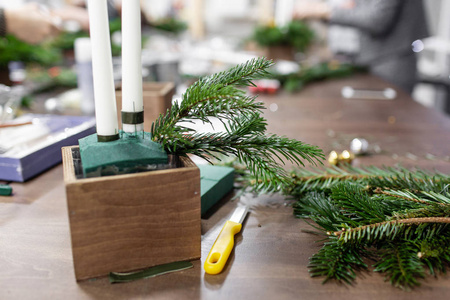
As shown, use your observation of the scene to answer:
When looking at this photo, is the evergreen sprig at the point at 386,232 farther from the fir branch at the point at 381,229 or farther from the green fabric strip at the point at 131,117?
the green fabric strip at the point at 131,117

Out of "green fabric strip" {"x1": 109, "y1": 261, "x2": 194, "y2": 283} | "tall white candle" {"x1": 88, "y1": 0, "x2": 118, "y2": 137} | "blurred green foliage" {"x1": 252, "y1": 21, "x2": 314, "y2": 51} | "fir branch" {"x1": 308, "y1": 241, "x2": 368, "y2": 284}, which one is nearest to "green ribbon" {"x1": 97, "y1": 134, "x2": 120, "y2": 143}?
"tall white candle" {"x1": 88, "y1": 0, "x2": 118, "y2": 137}

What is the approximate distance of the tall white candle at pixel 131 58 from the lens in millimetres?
388

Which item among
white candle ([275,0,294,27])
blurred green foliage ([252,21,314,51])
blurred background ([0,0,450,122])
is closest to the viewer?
blurred background ([0,0,450,122])

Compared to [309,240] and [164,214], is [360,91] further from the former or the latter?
[164,214]

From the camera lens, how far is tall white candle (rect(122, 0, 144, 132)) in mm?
388

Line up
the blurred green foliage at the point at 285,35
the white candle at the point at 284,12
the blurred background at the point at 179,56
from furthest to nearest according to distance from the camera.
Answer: the white candle at the point at 284,12
the blurred green foliage at the point at 285,35
the blurred background at the point at 179,56

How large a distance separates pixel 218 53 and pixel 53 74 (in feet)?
3.27

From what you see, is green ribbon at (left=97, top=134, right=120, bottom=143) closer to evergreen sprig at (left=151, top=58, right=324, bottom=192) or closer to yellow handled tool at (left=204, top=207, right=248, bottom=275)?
evergreen sprig at (left=151, top=58, right=324, bottom=192)

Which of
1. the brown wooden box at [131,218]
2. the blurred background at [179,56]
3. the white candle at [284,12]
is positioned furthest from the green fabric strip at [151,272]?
the white candle at [284,12]

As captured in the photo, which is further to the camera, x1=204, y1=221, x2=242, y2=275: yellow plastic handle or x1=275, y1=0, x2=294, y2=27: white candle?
x1=275, y1=0, x2=294, y2=27: white candle

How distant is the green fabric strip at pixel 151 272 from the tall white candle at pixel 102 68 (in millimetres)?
156

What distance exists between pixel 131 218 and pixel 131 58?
17cm

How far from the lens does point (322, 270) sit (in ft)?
1.36

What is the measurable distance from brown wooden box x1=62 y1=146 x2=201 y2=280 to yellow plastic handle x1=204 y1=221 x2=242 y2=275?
3 cm
